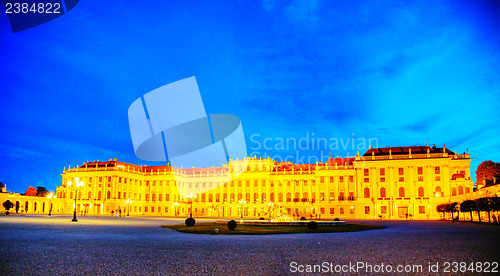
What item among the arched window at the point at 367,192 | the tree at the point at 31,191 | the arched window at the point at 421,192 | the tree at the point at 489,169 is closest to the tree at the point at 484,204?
the tree at the point at 489,169

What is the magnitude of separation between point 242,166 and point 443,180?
1711 inches

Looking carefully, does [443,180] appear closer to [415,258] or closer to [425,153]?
[425,153]

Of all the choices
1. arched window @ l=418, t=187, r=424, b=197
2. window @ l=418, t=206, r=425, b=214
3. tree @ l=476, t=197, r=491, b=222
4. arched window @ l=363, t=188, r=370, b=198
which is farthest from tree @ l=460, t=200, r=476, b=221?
arched window @ l=363, t=188, r=370, b=198

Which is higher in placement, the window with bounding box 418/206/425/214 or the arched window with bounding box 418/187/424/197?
the arched window with bounding box 418/187/424/197

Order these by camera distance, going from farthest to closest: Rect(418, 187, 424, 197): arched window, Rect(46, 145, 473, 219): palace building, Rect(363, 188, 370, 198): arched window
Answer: Rect(363, 188, 370, 198): arched window
Rect(418, 187, 424, 197): arched window
Rect(46, 145, 473, 219): palace building

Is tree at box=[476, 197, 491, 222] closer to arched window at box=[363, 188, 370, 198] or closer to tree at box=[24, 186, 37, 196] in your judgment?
arched window at box=[363, 188, 370, 198]

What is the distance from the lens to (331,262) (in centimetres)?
965

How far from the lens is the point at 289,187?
294 feet

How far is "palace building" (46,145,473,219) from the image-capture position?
75.2 metres

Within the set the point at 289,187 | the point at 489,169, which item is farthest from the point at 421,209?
the point at 289,187

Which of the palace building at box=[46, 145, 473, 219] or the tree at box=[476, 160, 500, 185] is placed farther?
the palace building at box=[46, 145, 473, 219]

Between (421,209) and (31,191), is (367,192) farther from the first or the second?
(31,191)

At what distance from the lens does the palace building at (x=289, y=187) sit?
247 ft

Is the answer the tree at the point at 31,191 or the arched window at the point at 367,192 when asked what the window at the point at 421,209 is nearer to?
the arched window at the point at 367,192
